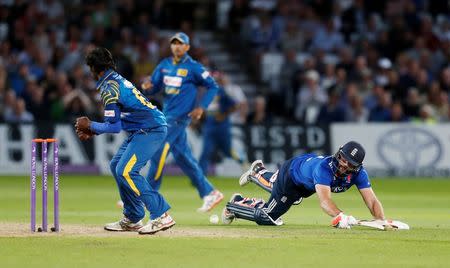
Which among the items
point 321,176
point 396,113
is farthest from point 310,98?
point 321,176

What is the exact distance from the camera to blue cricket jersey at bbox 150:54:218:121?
15.5m

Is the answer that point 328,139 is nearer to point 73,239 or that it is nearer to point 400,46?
point 400,46

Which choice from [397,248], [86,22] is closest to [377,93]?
[86,22]

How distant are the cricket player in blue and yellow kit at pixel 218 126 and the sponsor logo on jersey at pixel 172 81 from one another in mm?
3931

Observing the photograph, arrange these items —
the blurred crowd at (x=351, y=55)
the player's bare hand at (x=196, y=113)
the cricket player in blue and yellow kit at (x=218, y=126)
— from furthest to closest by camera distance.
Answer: the blurred crowd at (x=351, y=55) → the cricket player in blue and yellow kit at (x=218, y=126) → the player's bare hand at (x=196, y=113)

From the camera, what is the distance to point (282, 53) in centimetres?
2555

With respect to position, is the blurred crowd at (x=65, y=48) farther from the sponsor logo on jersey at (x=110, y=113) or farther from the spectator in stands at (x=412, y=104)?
the sponsor logo on jersey at (x=110, y=113)

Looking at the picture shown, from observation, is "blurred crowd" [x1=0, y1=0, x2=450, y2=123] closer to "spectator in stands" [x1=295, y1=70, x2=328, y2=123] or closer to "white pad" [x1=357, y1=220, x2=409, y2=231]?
"spectator in stands" [x1=295, y1=70, x2=328, y2=123]

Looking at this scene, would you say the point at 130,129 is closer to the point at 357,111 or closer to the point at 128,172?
the point at 128,172

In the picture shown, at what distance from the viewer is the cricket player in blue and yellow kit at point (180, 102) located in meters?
15.4

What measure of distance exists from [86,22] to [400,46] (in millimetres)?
6874

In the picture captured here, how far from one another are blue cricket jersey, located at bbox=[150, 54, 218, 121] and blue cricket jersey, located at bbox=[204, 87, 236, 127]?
12.2 feet

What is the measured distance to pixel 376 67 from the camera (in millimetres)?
25141

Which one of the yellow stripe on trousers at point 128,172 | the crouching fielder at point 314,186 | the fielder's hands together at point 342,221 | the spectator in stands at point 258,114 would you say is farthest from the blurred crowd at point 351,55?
the yellow stripe on trousers at point 128,172
